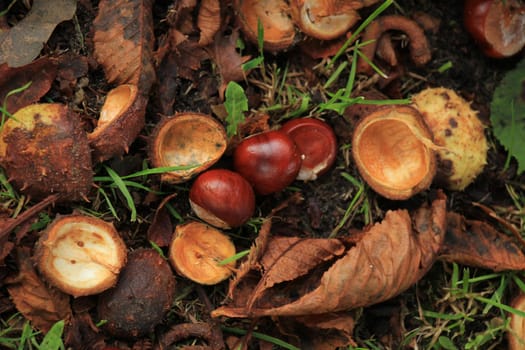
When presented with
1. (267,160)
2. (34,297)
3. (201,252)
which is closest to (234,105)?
(267,160)

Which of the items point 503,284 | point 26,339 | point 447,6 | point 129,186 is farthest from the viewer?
point 447,6

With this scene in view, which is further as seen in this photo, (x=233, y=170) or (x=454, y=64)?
(x=454, y=64)

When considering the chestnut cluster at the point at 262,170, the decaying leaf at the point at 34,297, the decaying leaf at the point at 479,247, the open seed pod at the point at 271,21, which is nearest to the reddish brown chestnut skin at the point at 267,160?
the chestnut cluster at the point at 262,170

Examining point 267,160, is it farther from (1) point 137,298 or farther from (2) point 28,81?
(2) point 28,81

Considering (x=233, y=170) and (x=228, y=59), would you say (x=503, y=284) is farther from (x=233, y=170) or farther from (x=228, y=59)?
(x=228, y=59)

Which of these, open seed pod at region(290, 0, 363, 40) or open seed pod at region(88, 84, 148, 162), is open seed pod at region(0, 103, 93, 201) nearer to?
open seed pod at region(88, 84, 148, 162)

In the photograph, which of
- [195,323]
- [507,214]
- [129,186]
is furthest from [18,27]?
[507,214]

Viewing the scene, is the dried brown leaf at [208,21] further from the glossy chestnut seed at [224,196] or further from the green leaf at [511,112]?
the green leaf at [511,112]
